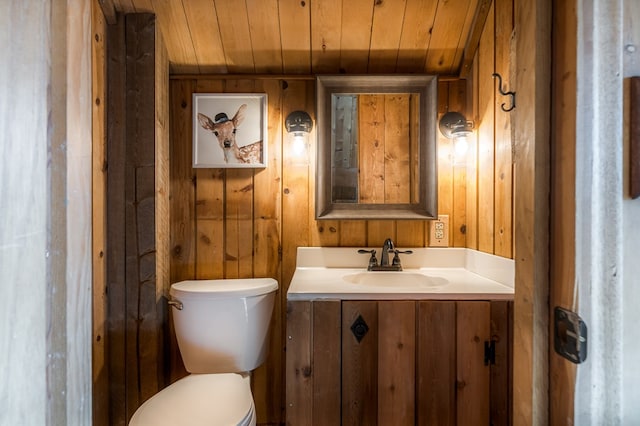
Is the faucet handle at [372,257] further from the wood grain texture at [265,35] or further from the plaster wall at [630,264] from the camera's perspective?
the plaster wall at [630,264]

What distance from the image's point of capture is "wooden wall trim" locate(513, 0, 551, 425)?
0.49m

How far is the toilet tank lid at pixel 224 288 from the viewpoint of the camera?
53.8 inches

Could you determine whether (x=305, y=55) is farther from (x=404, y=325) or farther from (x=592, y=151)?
(x=592, y=151)

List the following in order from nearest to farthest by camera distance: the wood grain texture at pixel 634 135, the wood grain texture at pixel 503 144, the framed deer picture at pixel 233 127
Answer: the wood grain texture at pixel 634 135, the wood grain texture at pixel 503 144, the framed deer picture at pixel 233 127

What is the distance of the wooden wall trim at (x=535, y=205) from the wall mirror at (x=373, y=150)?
3.47 ft

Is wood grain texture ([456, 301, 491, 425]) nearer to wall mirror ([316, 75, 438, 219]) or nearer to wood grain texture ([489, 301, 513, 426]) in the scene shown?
wood grain texture ([489, 301, 513, 426])

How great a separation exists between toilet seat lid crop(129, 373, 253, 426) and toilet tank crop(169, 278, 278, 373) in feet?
0.35

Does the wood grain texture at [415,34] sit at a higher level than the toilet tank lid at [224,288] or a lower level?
higher

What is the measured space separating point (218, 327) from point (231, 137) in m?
0.89

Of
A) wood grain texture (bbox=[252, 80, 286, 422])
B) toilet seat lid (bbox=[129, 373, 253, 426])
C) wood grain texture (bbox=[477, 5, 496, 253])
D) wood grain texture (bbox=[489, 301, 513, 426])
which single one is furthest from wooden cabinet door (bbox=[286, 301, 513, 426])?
wood grain texture (bbox=[252, 80, 286, 422])

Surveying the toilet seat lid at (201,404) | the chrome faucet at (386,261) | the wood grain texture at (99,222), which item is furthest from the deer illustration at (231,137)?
the toilet seat lid at (201,404)

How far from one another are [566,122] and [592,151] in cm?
5

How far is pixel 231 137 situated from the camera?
1.62m

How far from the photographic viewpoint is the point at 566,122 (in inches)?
18.1
